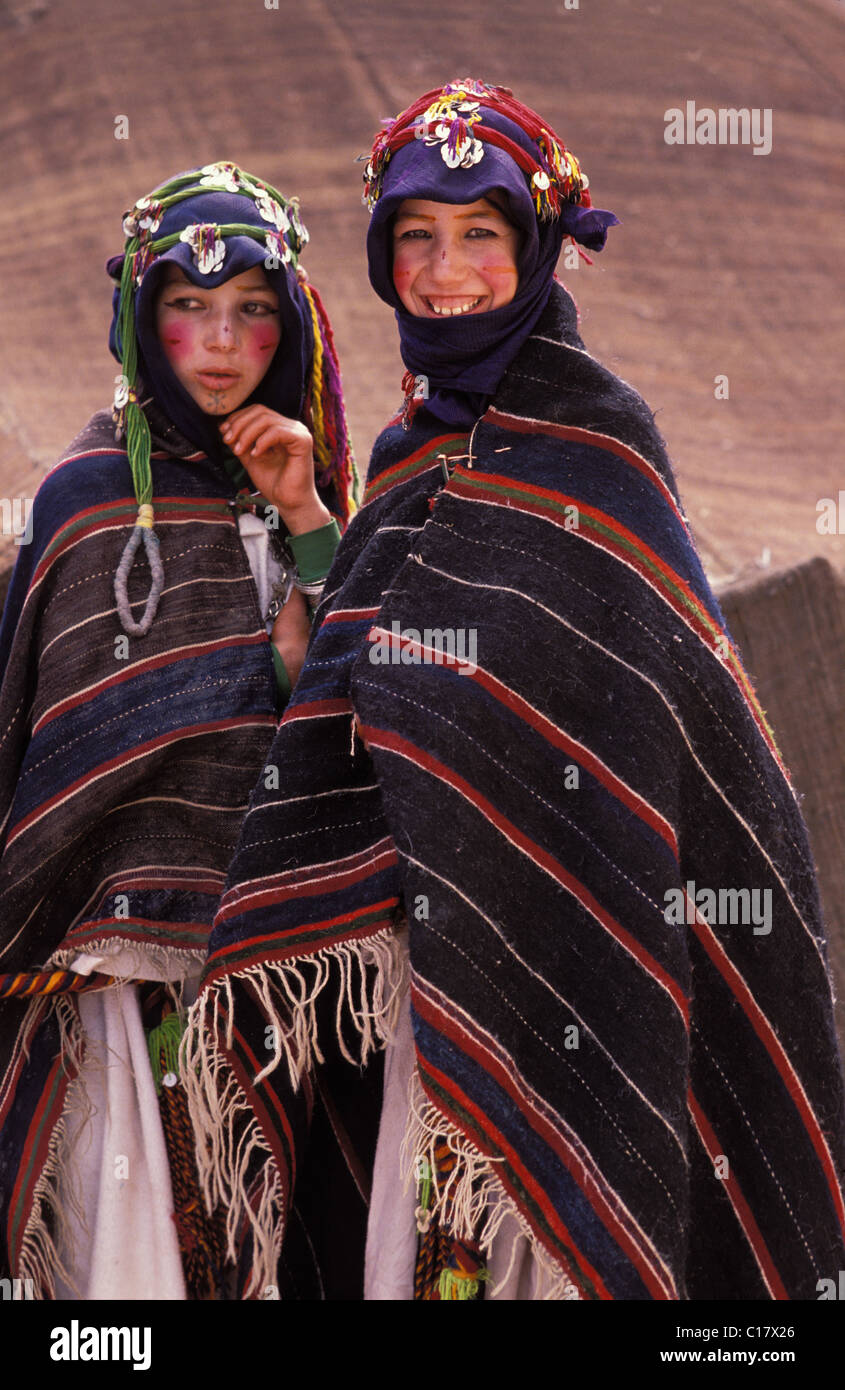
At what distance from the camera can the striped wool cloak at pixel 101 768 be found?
2229 mm

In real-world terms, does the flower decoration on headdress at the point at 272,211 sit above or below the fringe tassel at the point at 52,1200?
above

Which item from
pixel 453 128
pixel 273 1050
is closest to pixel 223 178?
pixel 453 128

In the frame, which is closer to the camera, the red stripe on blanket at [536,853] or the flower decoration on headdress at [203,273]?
the red stripe on blanket at [536,853]

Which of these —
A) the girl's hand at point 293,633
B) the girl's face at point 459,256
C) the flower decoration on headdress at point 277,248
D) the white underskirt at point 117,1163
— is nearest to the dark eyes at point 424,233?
the girl's face at point 459,256

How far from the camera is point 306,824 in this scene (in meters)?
2.02

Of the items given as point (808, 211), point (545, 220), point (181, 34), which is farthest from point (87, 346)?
point (545, 220)

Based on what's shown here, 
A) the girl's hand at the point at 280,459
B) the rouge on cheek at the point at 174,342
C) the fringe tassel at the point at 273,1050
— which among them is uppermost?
the rouge on cheek at the point at 174,342

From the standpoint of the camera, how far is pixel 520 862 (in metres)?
1.95

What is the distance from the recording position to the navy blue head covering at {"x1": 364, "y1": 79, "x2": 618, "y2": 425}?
79.3 inches

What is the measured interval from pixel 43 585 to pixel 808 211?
4.02m

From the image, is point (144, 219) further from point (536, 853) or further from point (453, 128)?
point (536, 853)

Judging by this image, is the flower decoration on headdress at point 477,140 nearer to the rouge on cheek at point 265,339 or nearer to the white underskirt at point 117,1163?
the rouge on cheek at point 265,339

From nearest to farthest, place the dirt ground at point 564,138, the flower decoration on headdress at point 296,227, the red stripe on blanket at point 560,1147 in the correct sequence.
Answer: the red stripe on blanket at point 560,1147 → the flower decoration on headdress at point 296,227 → the dirt ground at point 564,138
